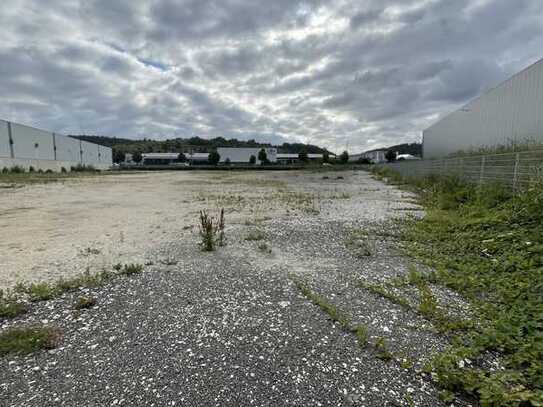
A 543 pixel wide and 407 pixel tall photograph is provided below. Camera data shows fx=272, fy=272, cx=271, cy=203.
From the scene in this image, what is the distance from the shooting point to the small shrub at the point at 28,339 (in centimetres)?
254

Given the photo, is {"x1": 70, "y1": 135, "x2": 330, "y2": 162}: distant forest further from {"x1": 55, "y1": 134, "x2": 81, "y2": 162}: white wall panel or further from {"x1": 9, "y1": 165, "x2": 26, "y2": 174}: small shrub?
{"x1": 9, "y1": 165, "x2": 26, "y2": 174}: small shrub

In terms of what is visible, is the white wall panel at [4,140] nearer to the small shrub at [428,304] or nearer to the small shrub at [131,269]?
the small shrub at [131,269]

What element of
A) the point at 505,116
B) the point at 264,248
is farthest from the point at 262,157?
the point at 264,248

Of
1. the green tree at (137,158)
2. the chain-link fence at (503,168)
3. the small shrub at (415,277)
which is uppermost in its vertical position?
the green tree at (137,158)

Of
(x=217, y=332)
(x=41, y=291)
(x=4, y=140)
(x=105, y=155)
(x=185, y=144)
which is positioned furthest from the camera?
(x=185, y=144)

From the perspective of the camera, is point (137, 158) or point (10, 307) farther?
point (137, 158)

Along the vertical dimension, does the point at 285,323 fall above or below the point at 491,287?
below

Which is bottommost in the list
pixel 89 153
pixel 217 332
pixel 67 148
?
pixel 217 332

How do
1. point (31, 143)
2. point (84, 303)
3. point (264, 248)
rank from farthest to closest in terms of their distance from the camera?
point (31, 143) → point (264, 248) → point (84, 303)

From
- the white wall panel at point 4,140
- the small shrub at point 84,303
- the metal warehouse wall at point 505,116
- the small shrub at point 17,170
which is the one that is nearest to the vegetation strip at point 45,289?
the small shrub at point 84,303

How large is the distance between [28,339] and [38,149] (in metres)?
56.2

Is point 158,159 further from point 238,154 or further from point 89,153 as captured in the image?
point 89,153

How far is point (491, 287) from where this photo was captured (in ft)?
12.2

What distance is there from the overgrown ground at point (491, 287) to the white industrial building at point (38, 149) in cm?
5039
